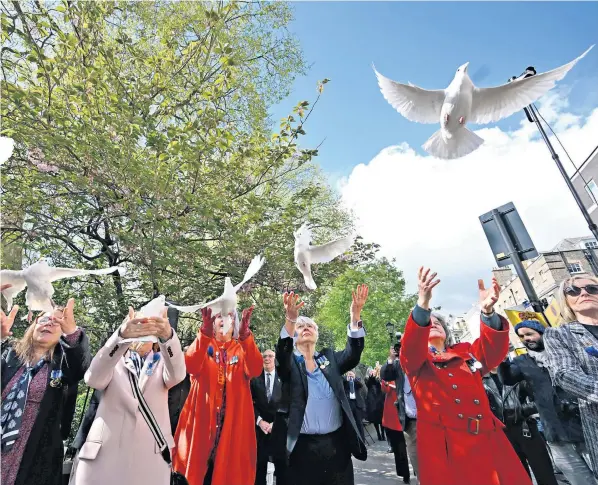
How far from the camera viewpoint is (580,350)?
7.68 feet

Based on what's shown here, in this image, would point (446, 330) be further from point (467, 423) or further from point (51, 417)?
point (51, 417)

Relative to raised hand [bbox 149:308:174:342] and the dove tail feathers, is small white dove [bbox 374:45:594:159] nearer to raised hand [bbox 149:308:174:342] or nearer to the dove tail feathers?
the dove tail feathers

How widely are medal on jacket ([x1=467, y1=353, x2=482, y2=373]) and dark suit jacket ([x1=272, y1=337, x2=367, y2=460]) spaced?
882mm

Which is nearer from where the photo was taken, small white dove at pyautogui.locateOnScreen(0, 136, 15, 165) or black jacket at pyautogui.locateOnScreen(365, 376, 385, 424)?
small white dove at pyautogui.locateOnScreen(0, 136, 15, 165)

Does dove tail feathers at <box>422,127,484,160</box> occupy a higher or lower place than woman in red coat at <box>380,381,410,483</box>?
higher

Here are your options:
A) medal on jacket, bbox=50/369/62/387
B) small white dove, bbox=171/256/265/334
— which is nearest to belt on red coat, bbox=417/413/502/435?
small white dove, bbox=171/256/265/334

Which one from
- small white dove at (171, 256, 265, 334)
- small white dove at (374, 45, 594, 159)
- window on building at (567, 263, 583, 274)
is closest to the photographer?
small white dove at (171, 256, 265, 334)

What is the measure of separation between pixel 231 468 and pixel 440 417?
1.77 metres

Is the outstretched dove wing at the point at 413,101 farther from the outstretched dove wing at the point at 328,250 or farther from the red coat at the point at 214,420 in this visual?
the red coat at the point at 214,420

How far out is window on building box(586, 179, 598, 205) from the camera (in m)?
21.7

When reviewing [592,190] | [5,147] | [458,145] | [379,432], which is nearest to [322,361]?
[458,145]

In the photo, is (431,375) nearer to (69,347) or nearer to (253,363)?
(253,363)

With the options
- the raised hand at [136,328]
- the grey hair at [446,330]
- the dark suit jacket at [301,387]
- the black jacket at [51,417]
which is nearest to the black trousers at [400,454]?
the dark suit jacket at [301,387]

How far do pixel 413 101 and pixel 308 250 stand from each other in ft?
7.08
